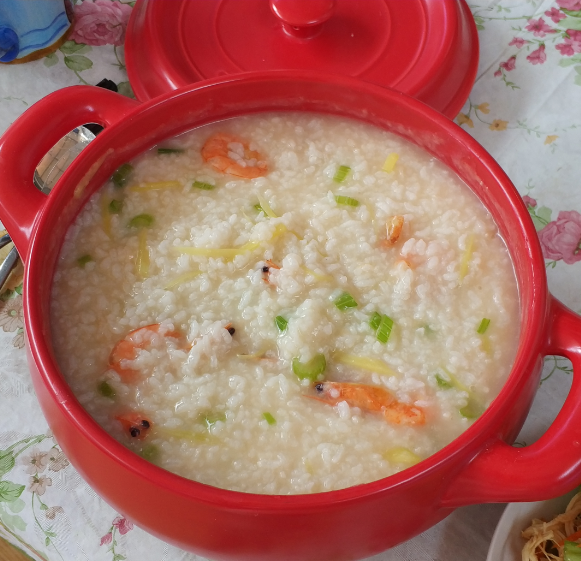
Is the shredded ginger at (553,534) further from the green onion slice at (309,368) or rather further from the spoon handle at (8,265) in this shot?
the spoon handle at (8,265)

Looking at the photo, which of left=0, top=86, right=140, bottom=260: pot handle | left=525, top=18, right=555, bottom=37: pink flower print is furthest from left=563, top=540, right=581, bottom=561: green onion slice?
left=525, top=18, right=555, bottom=37: pink flower print

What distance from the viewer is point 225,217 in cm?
115

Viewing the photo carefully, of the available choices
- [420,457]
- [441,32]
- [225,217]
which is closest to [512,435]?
[420,457]

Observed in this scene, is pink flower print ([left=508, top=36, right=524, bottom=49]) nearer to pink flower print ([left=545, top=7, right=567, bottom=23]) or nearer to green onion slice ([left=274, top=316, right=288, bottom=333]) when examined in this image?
pink flower print ([left=545, top=7, right=567, bottom=23])

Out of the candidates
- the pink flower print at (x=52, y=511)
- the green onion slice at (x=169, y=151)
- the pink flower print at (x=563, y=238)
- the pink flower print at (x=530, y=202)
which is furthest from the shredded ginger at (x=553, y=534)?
the green onion slice at (x=169, y=151)

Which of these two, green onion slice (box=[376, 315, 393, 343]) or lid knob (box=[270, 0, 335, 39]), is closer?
green onion slice (box=[376, 315, 393, 343])

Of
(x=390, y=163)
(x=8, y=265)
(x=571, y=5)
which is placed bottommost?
(x=8, y=265)

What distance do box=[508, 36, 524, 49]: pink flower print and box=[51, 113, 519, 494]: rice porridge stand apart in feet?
2.15

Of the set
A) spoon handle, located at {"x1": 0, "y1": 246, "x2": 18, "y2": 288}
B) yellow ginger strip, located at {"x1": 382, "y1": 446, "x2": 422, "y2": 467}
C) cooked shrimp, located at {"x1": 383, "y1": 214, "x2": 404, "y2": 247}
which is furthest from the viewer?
spoon handle, located at {"x1": 0, "y1": 246, "x2": 18, "y2": 288}

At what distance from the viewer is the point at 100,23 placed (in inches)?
66.8

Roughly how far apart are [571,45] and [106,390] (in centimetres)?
140

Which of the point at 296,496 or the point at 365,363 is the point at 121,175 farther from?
the point at 296,496

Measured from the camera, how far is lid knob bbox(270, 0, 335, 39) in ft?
4.86

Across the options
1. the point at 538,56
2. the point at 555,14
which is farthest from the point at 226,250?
the point at 555,14
